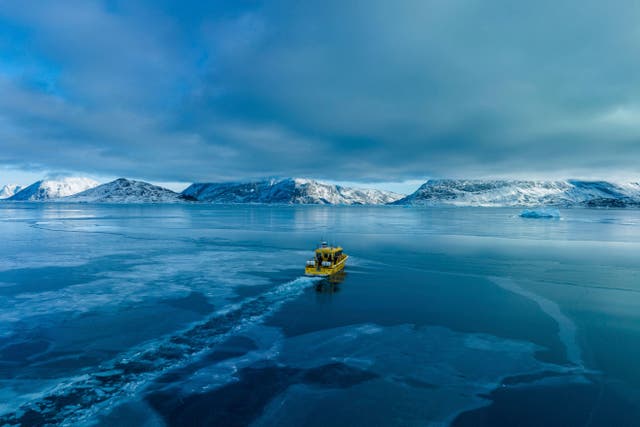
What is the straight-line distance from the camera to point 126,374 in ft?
51.9

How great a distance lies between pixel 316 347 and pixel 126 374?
30.3ft

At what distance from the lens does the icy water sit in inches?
529

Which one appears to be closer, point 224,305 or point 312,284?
point 224,305

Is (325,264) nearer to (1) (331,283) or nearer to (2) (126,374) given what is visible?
(1) (331,283)

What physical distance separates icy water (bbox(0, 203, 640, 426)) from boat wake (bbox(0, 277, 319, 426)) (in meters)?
0.08

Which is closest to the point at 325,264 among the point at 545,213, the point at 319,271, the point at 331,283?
the point at 319,271

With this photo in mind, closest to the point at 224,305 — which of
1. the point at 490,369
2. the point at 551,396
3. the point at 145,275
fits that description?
the point at 145,275

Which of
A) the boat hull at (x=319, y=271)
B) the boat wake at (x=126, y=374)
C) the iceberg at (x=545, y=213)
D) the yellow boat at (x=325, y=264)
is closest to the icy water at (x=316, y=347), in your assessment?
the boat wake at (x=126, y=374)

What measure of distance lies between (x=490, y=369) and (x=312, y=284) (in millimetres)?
19264

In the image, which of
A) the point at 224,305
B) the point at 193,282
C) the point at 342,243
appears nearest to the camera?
the point at 224,305

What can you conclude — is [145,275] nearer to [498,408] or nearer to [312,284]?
[312,284]

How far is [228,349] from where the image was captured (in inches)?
728

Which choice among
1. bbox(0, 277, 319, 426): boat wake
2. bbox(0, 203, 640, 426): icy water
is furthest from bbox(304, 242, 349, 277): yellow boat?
bbox(0, 277, 319, 426): boat wake

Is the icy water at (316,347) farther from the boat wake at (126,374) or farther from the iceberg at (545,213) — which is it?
the iceberg at (545,213)
